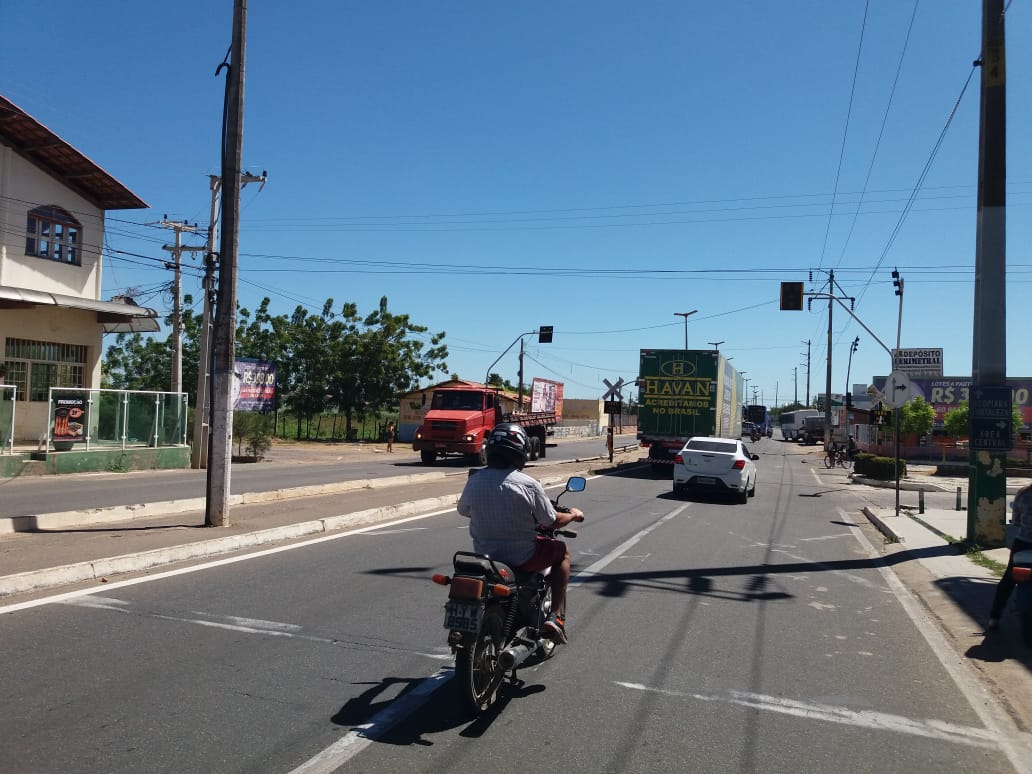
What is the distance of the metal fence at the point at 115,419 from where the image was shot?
2191 centimetres

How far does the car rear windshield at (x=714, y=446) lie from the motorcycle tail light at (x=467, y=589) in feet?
52.5

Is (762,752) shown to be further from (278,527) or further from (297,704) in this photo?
(278,527)

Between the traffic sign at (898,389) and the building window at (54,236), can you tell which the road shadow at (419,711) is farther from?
the building window at (54,236)

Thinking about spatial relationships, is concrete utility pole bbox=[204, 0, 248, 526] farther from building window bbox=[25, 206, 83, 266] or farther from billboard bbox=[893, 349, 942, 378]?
billboard bbox=[893, 349, 942, 378]

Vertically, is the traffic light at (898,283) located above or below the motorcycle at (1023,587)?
above

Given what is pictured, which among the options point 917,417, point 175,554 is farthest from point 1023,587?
point 917,417

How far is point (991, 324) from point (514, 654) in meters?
10.4

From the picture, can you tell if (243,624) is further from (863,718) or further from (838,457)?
(838,457)

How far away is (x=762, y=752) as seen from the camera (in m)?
4.45

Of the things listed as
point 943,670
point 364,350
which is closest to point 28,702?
point 943,670

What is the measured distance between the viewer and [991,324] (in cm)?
1224

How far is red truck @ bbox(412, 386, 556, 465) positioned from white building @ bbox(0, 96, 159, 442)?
10.2 m

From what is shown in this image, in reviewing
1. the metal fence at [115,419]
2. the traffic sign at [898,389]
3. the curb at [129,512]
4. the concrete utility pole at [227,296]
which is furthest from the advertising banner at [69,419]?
the traffic sign at [898,389]

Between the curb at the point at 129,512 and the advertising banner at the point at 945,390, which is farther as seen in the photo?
the advertising banner at the point at 945,390
